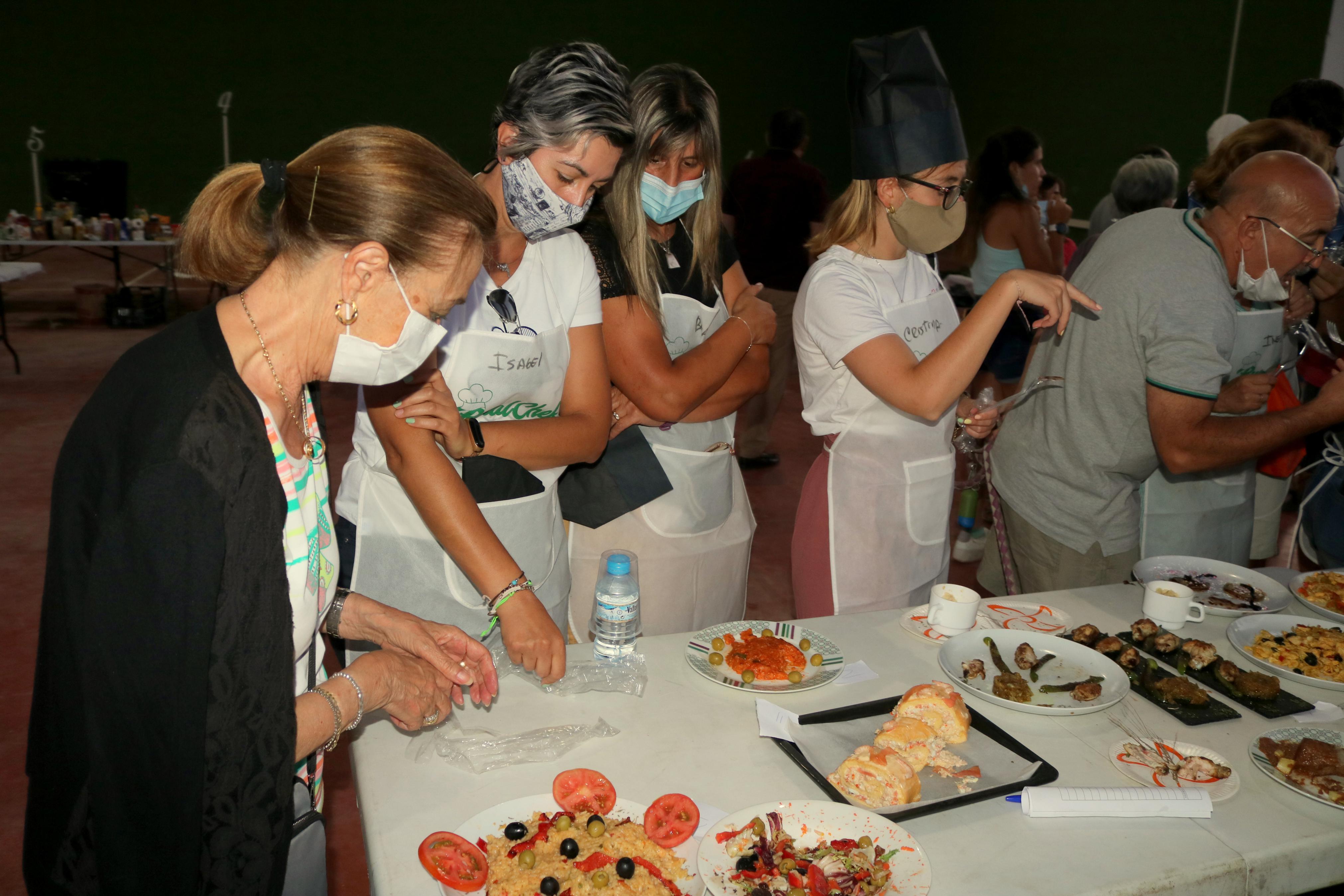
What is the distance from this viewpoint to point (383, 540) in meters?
1.76

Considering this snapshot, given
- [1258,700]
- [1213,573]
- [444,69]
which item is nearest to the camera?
[1258,700]

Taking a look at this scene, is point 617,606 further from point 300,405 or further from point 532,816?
point 300,405

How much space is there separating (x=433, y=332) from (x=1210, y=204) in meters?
2.18

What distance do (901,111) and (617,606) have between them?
1.20m

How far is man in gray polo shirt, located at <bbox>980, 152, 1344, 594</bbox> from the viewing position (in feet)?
6.70

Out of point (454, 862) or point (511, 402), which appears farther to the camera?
point (511, 402)

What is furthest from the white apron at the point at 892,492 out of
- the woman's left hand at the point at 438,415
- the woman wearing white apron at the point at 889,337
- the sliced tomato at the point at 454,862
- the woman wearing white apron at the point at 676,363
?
the sliced tomato at the point at 454,862

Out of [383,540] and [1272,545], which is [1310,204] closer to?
[1272,545]

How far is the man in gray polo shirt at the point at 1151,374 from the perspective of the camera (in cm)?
204

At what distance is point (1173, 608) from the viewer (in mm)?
1812

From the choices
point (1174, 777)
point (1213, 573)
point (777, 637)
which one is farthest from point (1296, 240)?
point (777, 637)

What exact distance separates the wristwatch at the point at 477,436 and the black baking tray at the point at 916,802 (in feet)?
2.29

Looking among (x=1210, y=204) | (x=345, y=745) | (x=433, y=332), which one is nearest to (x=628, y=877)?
(x=433, y=332)

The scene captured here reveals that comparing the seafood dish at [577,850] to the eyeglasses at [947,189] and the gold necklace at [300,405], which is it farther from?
the eyeglasses at [947,189]
